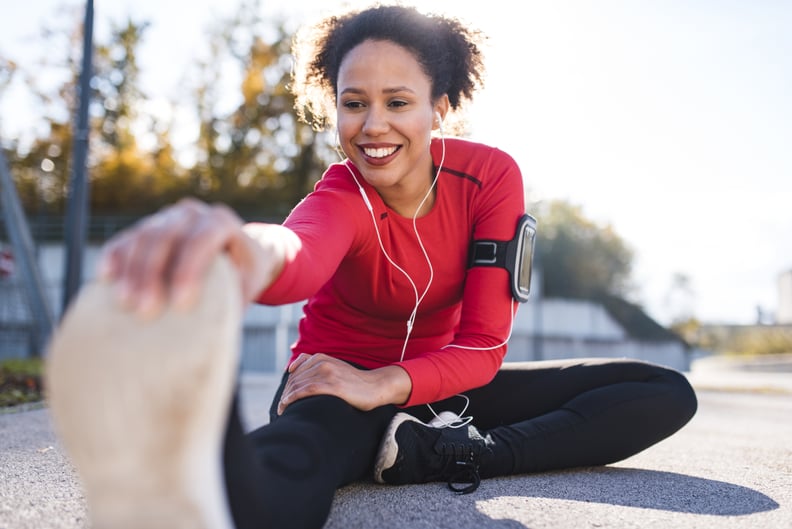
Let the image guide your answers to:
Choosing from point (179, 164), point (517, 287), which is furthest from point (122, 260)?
point (179, 164)

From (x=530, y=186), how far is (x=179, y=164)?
380 inches

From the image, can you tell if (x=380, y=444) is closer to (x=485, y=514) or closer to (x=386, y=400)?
(x=386, y=400)

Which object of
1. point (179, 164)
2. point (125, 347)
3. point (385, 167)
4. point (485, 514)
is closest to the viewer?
point (125, 347)

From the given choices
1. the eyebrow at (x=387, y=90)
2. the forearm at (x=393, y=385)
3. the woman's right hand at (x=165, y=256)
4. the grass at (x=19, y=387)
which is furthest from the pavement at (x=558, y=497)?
the grass at (x=19, y=387)

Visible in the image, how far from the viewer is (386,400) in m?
1.84

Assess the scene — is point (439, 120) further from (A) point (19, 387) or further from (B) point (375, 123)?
(A) point (19, 387)

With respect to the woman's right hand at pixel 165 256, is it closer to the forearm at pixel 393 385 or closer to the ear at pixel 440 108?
the forearm at pixel 393 385

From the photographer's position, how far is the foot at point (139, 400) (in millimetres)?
801

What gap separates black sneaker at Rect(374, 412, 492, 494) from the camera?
188cm

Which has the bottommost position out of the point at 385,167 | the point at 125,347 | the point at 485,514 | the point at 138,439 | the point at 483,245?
the point at 485,514

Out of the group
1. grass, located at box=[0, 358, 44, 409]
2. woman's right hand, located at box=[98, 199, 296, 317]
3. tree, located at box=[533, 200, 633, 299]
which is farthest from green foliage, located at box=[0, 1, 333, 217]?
woman's right hand, located at box=[98, 199, 296, 317]

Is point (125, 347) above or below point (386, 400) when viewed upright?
above

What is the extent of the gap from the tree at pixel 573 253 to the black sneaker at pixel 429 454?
1740 centimetres

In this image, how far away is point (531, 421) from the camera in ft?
7.24
